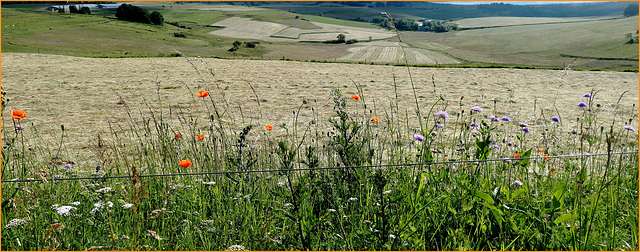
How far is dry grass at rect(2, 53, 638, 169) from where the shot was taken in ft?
25.1

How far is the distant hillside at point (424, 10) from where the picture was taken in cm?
12788

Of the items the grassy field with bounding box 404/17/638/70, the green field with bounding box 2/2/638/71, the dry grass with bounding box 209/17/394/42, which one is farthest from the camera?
the dry grass with bounding box 209/17/394/42

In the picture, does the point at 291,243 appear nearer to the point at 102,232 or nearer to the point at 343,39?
the point at 102,232

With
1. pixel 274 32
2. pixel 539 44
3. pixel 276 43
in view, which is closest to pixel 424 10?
pixel 539 44

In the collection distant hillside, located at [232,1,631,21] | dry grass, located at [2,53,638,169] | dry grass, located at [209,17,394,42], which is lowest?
dry grass, located at [2,53,638,169]

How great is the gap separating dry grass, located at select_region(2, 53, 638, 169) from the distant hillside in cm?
10728

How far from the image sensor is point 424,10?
15850cm

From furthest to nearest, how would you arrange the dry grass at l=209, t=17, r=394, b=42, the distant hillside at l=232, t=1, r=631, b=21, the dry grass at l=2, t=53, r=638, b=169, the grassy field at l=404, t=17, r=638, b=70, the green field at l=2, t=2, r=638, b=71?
the distant hillside at l=232, t=1, r=631, b=21, the dry grass at l=209, t=17, r=394, b=42, the grassy field at l=404, t=17, r=638, b=70, the green field at l=2, t=2, r=638, b=71, the dry grass at l=2, t=53, r=638, b=169

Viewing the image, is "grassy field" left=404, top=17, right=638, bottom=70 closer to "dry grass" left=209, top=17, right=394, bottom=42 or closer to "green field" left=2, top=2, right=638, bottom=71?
"green field" left=2, top=2, right=638, bottom=71

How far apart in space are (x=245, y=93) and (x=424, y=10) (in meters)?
159

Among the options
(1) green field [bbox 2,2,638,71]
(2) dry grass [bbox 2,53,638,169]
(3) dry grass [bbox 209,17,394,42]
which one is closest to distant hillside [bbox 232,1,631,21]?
(1) green field [bbox 2,2,638,71]

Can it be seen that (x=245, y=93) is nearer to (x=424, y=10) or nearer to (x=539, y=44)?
(x=539, y=44)

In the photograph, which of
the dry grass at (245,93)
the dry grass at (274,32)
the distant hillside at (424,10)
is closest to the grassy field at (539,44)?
the dry grass at (274,32)

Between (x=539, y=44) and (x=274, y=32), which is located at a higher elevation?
(x=539, y=44)
